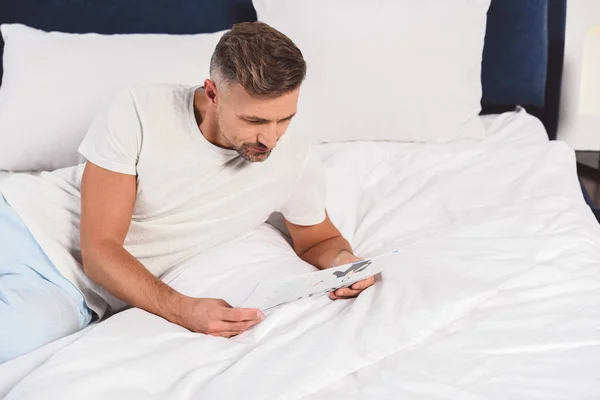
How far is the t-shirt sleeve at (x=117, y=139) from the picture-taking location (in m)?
1.46

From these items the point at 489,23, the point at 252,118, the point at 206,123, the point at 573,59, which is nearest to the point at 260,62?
the point at 252,118

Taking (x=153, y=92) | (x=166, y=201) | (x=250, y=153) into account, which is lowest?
(x=166, y=201)

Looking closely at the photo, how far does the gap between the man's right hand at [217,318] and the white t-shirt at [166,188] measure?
0.26 m

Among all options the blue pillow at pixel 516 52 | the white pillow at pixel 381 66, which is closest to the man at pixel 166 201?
the white pillow at pixel 381 66

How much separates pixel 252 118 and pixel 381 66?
33.0 inches

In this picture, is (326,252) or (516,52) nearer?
(326,252)

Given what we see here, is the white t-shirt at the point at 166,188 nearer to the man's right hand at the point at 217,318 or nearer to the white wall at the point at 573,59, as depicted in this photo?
the man's right hand at the point at 217,318

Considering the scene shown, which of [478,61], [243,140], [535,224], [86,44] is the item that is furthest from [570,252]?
[86,44]

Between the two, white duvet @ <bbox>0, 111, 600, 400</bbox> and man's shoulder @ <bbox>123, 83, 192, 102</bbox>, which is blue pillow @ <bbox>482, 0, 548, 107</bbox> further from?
man's shoulder @ <bbox>123, 83, 192, 102</bbox>

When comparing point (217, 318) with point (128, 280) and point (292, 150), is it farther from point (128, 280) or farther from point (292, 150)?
point (292, 150)

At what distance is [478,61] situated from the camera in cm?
228

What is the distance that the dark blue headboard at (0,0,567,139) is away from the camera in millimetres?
2352

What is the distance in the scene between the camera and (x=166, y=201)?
155 centimetres

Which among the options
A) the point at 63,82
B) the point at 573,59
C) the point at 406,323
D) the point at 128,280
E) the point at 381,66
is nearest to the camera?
the point at 406,323
